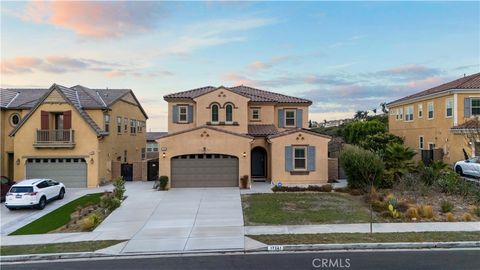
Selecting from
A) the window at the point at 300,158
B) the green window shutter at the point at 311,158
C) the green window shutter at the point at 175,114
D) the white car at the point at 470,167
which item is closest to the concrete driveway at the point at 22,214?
the green window shutter at the point at 175,114

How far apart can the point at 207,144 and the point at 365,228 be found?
1345 centimetres

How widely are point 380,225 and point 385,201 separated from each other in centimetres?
350

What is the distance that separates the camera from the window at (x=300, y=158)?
82.8 ft

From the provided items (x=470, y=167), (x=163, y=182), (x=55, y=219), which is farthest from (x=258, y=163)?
(x=55, y=219)

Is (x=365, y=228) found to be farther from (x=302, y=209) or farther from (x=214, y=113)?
(x=214, y=113)

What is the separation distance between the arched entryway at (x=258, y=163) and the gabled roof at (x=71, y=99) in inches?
460

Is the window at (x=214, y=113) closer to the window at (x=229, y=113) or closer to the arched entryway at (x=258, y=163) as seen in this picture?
the window at (x=229, y=113)

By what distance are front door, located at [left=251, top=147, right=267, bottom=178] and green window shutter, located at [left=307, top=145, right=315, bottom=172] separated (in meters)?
4.34

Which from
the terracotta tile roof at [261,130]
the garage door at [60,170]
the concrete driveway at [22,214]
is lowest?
the concrete driveway at [22,214]

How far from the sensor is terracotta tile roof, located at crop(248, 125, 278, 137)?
27578 mm

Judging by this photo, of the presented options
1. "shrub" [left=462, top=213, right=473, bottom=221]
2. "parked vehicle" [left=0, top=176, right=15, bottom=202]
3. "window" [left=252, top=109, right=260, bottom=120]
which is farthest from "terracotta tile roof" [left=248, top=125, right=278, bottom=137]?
"parked vehicle" [left=0, top=176, right=15, bottom=202]

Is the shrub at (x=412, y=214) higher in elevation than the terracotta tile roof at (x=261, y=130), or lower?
lower

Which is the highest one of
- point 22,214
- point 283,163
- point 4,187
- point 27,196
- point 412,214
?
point 283,163

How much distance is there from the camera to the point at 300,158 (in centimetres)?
2527
